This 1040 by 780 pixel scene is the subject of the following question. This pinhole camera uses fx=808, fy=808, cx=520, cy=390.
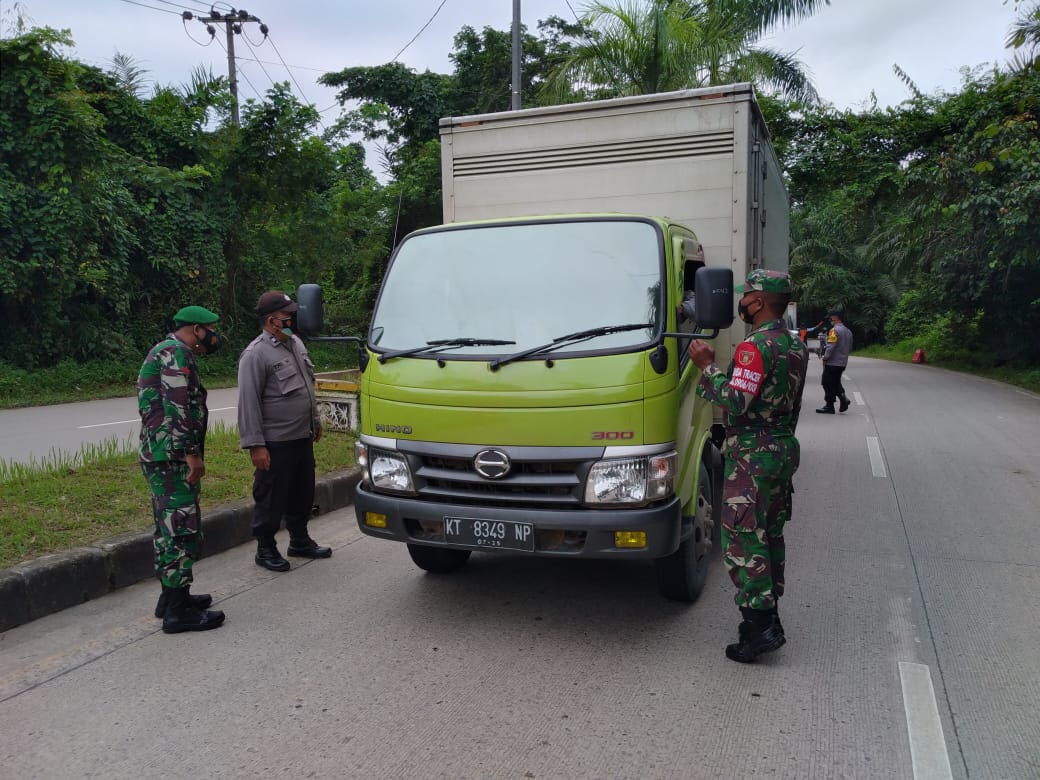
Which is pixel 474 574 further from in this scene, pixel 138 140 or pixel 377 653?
pixel 138 140

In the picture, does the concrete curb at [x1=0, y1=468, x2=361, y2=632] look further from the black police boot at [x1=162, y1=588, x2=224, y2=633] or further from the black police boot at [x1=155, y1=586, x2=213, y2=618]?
the black police boot at [x1=162, y1=588, x2=224, y2=633]

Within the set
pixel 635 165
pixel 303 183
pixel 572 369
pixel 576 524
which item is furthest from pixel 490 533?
pixel 303 183

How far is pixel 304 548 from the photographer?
18.2 feet

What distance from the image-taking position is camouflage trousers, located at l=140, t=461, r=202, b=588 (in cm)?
418

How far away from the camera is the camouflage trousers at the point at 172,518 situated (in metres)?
4.18

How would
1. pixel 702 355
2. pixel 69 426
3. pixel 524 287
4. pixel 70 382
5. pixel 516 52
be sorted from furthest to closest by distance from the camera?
pixel 70 382 → pixel 516 52 → pixel 69 426 → pixel 524 287 → pixel 702 355

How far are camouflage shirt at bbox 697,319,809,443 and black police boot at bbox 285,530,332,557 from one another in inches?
120

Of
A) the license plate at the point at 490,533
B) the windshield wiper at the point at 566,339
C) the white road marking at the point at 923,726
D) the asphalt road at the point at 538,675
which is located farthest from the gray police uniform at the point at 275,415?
the white road marking at the point at 923,726

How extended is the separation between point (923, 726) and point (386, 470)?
266 centimetres

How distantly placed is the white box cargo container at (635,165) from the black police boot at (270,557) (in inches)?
101

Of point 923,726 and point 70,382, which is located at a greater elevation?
point 70,382

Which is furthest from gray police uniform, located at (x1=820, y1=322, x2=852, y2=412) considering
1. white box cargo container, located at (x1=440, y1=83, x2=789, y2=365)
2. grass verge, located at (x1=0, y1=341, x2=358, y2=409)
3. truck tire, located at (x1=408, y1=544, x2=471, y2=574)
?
truck tire, located at (x1=408, y1=544, x2=471, y2=574)

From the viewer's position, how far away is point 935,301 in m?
27.2

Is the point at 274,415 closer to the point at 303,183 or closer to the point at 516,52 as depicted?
the point at 516,52
